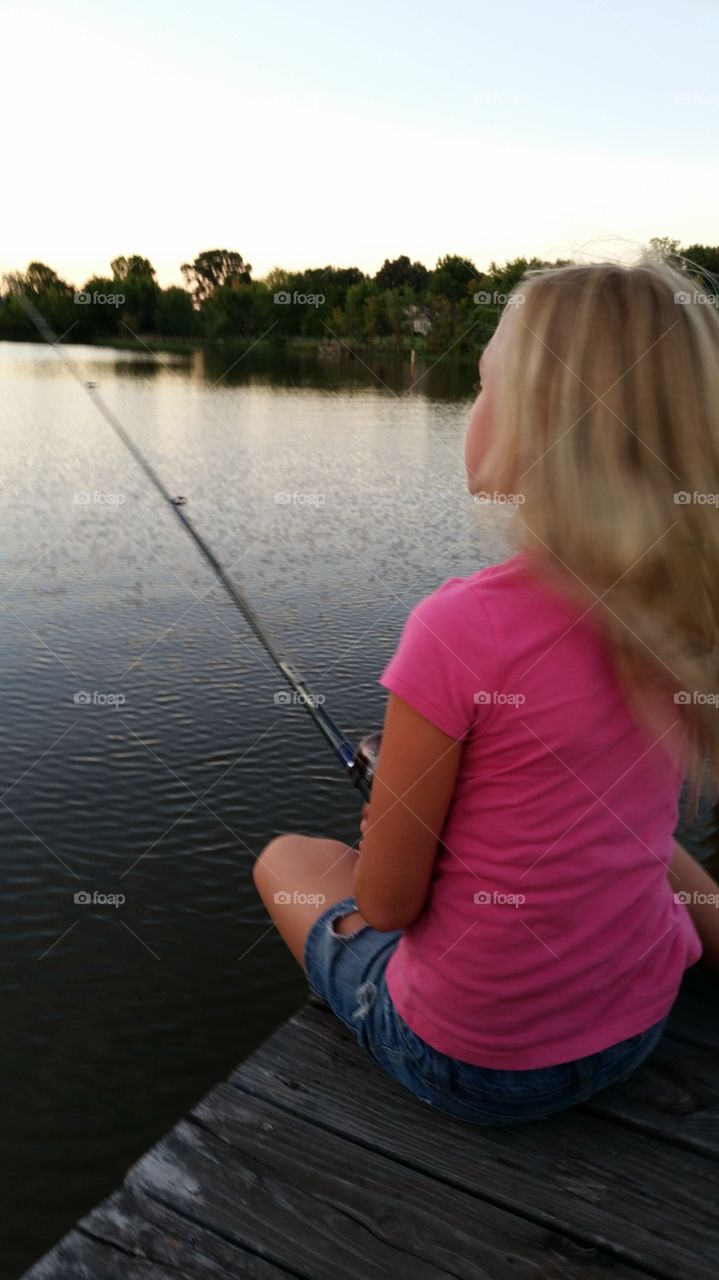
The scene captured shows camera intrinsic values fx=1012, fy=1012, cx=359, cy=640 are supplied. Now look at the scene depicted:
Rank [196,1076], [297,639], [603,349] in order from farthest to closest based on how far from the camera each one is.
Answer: [297,639]
[196,1076]
[603,349]

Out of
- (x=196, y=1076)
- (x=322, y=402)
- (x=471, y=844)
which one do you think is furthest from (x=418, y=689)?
(x=322, y=402)

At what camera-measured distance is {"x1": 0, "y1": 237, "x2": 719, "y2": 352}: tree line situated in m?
6.25

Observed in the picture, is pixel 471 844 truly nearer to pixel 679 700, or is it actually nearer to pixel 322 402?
pixel 679 700

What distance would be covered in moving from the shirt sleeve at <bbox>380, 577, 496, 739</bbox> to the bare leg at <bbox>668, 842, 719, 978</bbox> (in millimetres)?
830

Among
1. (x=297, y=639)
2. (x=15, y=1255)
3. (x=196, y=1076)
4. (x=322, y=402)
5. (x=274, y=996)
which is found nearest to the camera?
(x=15, y=1255)

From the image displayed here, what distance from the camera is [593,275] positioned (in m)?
1.55

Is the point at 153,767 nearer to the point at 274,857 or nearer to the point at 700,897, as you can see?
the point at 274,857

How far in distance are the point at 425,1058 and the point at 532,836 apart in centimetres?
50

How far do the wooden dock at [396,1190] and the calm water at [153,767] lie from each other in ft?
3.57

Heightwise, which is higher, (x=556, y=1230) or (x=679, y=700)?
(x=679, y=700)

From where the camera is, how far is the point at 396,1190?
176cm

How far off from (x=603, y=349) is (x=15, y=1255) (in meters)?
3.33

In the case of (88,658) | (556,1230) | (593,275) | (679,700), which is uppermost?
(593,275)

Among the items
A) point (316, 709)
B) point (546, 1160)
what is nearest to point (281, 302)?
point (316, 709)
